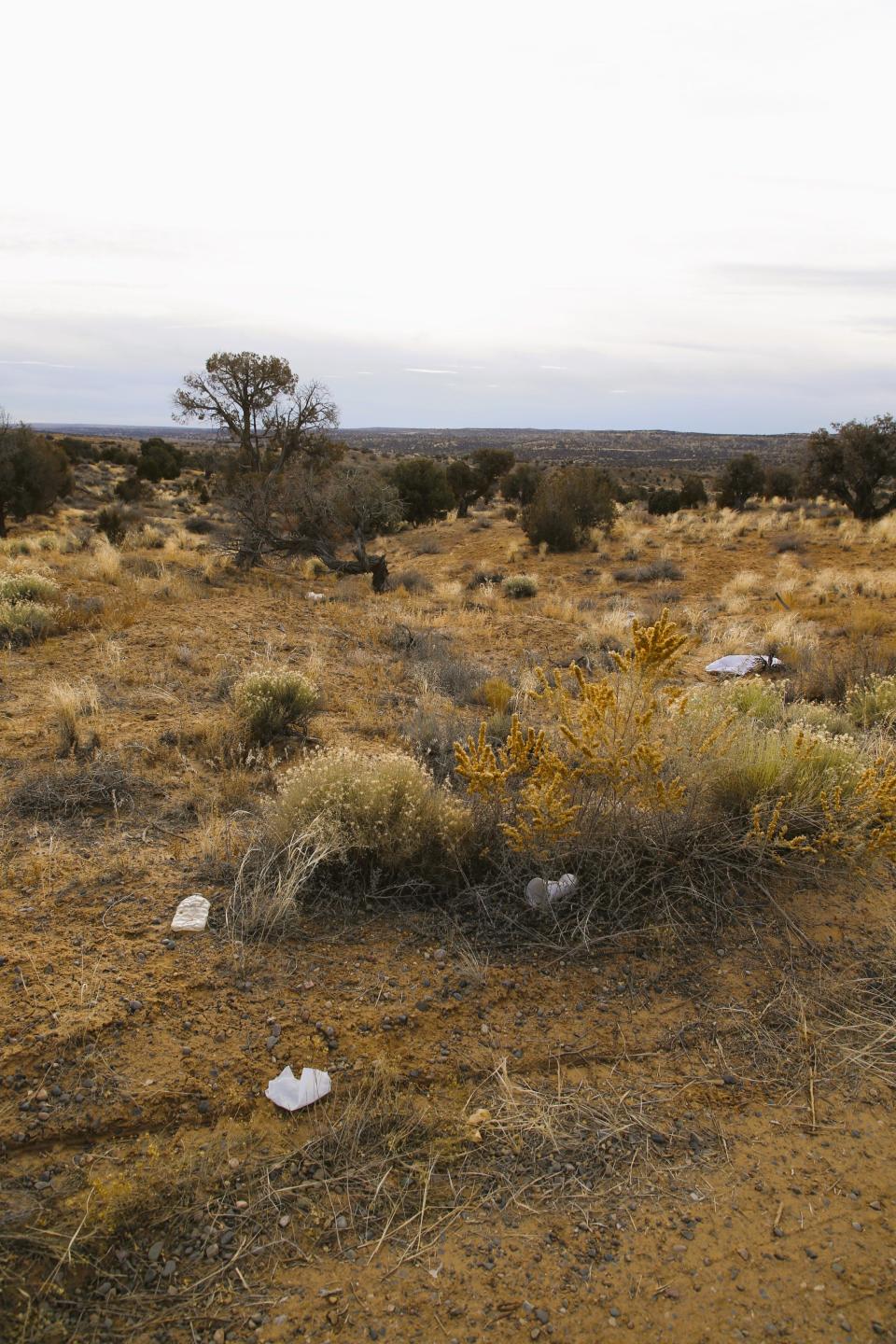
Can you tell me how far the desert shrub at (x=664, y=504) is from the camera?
93.9 ft

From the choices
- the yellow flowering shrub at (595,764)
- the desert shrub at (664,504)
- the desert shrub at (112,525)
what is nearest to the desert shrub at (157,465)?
the desert shrub at (112,525)

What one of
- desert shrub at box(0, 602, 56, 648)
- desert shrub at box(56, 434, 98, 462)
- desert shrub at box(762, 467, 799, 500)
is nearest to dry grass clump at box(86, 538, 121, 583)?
desert shrub at box(0, 602, 56, 648)

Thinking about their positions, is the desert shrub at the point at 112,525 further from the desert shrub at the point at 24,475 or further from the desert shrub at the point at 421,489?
the desert shrub at the point at 421,489

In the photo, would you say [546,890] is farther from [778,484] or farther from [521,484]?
[778,484]

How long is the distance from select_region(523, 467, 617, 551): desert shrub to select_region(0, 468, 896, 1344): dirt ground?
55.5 ft

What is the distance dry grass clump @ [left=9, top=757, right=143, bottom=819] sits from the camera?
4.31 m

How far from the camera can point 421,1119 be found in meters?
2.57

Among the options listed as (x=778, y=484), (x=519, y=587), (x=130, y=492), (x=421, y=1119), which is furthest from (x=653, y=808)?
(x=778, y=484)

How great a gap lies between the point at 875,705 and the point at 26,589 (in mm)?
9071

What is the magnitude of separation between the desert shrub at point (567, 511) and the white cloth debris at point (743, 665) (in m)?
11.0

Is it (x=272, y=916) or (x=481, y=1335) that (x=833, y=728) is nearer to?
(x=272, y=916)

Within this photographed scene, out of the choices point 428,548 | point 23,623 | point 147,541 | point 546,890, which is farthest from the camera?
point 428,548

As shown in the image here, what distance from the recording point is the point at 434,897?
145 inches

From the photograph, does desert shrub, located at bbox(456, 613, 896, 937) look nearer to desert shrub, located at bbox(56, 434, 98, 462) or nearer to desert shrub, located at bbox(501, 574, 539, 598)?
desert shrub, located at bbox(501, 574, 539, 598)
